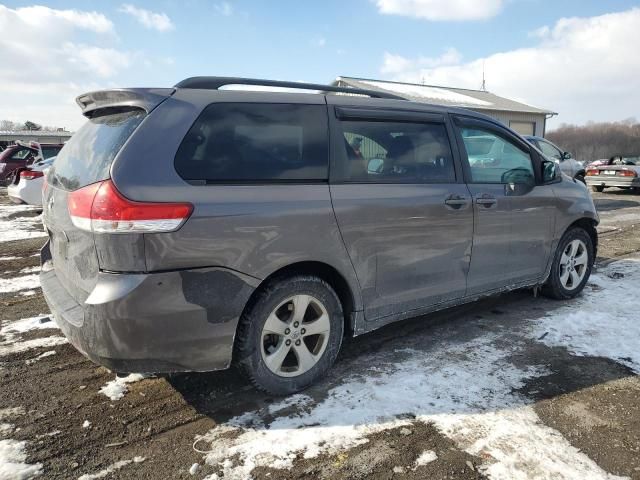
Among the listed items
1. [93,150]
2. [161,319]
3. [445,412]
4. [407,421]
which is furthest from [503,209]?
[93,150]

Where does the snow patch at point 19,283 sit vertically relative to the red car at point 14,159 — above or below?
below

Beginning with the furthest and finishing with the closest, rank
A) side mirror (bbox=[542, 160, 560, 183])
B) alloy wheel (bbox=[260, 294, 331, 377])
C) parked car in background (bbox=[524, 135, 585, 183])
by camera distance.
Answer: parked car in background (bbox=[524, 135, 585, 183]), side mirror (bbox=[542, 160, 560, 183]), alloy wheel (bbox=[260, 294, 331, 377])

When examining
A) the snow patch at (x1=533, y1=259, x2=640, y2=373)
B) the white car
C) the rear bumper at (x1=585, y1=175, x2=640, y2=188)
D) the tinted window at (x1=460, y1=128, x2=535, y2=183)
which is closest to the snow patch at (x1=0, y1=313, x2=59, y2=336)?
the tinted window at (x1=460, y1=128, x2=535, y2=183)

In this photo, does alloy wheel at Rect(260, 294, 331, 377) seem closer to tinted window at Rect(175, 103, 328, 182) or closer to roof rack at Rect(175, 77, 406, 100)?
tinted window at Rect(175, 103, 328, 182)

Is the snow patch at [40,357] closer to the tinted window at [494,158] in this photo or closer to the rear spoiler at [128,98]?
the rear spoiler at [128,98]

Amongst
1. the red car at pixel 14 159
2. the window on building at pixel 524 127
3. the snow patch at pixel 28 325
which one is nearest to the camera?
the snow patch at pixel 28 325

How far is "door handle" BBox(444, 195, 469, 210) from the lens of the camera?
141 inches

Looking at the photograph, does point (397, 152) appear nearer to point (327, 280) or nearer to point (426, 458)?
point (327, 280)

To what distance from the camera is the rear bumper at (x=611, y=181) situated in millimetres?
16766

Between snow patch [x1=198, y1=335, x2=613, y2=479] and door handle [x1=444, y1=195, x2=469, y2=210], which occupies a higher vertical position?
door handle [x1=444, y1=195, x2=469, y2=210]

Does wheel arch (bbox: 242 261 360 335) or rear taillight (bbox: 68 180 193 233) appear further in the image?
wheel arch (bbox: 242 261 360 335)

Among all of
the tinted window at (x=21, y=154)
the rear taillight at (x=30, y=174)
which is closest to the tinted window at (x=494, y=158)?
the rear taillight at (x=30, y=174)

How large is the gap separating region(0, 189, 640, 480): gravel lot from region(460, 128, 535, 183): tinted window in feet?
4.21

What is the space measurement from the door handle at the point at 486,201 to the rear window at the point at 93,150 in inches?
97.9
